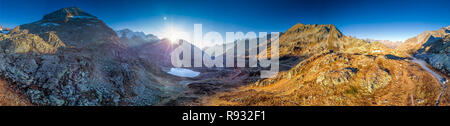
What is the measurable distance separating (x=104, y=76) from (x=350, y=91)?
36.5 meters

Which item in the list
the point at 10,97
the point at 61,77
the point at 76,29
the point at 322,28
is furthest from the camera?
the point at 322,28

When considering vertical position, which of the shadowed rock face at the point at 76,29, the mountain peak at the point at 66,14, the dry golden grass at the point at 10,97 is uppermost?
the mountain peak at the point at 66,14

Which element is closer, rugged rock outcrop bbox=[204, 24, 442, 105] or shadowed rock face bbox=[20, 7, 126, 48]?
rugged rock outcrop bbox=[204, 24, 442, 105]

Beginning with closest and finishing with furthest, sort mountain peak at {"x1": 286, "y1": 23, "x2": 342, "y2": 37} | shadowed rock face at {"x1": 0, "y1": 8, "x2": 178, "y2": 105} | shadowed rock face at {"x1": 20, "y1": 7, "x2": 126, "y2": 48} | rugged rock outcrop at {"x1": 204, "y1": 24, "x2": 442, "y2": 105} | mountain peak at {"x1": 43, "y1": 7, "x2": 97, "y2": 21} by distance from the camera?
shadowed rock face at {"x1": 0, "y1": 8, "x2": 178, "y2": 105} → rugged rock outcrop at {"x1": 204, "y1": 24, "x2": 442, "y2": 105} → shadowed rock face at {"x1": 20, "y1": 7, "x2": 126, "y2": 48} → mountain peak at {"x1": 43, "y1": 7, "x2": 97, "y2": 21} → mountain peak at {"x1": 286, "y1": 23, "x2": 342, "y2": 37}

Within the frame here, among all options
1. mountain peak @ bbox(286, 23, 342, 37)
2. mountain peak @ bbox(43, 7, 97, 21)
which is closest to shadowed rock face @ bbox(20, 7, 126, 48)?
mountain peak @ bbox(43, 7, 97, 21)

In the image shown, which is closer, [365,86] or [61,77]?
[61,77]

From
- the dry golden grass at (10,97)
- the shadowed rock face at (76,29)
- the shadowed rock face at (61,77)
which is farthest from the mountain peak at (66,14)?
the dry golden grass at (10,97)

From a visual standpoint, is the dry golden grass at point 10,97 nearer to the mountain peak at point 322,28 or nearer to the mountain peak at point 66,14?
the mountain peak at point 66,14

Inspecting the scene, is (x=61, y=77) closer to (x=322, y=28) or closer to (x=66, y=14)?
(x=66, y=14)

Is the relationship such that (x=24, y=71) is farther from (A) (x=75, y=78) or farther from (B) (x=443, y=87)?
(B) (x=443, y=87)

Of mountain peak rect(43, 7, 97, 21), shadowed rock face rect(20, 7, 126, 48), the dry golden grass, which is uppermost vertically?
mountain peak rect(43, 7, 97, 21)

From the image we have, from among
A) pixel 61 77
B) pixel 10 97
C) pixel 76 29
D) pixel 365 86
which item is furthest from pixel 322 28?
pixel 76 29

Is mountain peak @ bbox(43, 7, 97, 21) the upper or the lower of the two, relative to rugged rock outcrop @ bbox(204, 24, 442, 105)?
upper

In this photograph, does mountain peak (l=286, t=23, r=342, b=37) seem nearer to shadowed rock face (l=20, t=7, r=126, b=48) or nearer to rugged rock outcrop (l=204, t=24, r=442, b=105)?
rugged rock outcrop (l=204, t=24, r=442, b=105)
